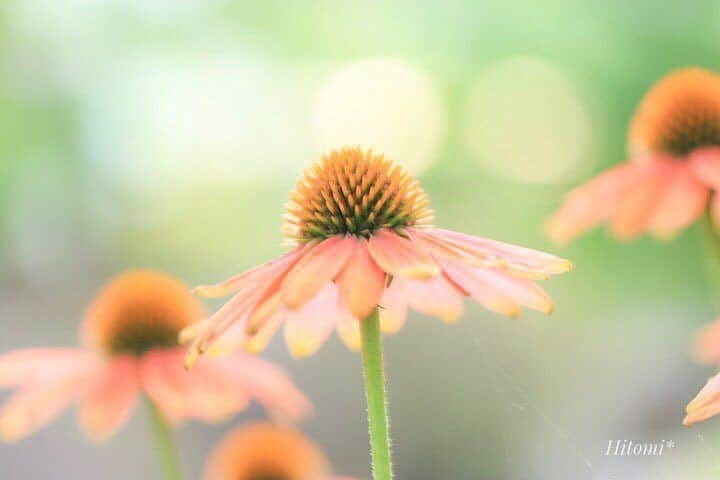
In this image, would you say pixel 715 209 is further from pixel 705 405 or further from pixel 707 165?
pixel 705 405

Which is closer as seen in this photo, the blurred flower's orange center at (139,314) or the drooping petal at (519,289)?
the drooping petal at (519,289)

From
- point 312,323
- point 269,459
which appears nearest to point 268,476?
point 269,459

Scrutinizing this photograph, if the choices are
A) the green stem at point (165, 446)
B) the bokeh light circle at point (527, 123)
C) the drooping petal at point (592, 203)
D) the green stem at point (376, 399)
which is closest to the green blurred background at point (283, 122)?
the bokeh light circle at point (527, 123)

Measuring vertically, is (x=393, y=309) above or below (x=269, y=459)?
above

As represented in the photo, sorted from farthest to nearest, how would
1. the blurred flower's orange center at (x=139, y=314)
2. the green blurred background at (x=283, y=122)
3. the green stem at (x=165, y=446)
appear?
the green blurred background at (x=283, y=122) → the blurred flower's orange center at (x=139, y=314) → the green stem at (x=165, y=446)

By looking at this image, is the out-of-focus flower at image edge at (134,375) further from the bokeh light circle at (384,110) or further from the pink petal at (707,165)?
the bokeh light circle at (384,110)

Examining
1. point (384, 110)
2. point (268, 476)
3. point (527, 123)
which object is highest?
point (384, 110)
